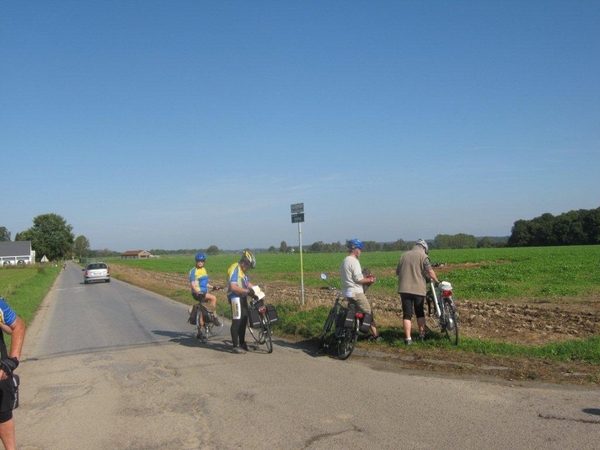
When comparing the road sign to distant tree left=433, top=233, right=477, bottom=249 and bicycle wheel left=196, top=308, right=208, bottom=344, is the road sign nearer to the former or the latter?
bicycle wheel left=196, top=308, right=208, bottom=344

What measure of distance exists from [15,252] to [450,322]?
426 feet

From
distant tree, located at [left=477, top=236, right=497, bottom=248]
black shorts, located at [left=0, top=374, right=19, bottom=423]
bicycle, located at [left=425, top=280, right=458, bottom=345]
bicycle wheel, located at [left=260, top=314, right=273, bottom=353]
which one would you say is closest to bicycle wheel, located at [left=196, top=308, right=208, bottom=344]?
bicycle wheel, located at [left=260, top=314, right=273, bottom=353]

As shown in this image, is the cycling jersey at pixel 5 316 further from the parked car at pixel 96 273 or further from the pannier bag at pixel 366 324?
the parked car at pixel 96 273

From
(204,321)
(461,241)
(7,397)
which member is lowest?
(204,321)

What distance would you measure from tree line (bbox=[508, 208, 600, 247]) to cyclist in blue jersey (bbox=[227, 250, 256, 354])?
107 m

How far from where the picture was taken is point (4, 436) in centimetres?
395

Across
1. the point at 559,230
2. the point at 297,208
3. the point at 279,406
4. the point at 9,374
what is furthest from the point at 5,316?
the point at 559,230

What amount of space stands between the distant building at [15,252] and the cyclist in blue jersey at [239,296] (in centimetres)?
12277

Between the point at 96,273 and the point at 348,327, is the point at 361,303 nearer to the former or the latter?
the point at 348,327

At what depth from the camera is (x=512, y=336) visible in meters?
9.85

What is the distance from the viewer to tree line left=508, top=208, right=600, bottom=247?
10338 cm

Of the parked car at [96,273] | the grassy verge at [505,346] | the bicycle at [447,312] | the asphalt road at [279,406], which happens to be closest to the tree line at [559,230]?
the parked car at [96,273]

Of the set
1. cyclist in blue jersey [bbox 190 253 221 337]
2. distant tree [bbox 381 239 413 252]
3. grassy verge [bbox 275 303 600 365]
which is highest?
distant tree [bbox 381 239 413 252]

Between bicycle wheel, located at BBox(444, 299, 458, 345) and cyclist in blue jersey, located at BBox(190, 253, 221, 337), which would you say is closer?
bicycle wheel, located at BBox(444, 299, 458, 345)
